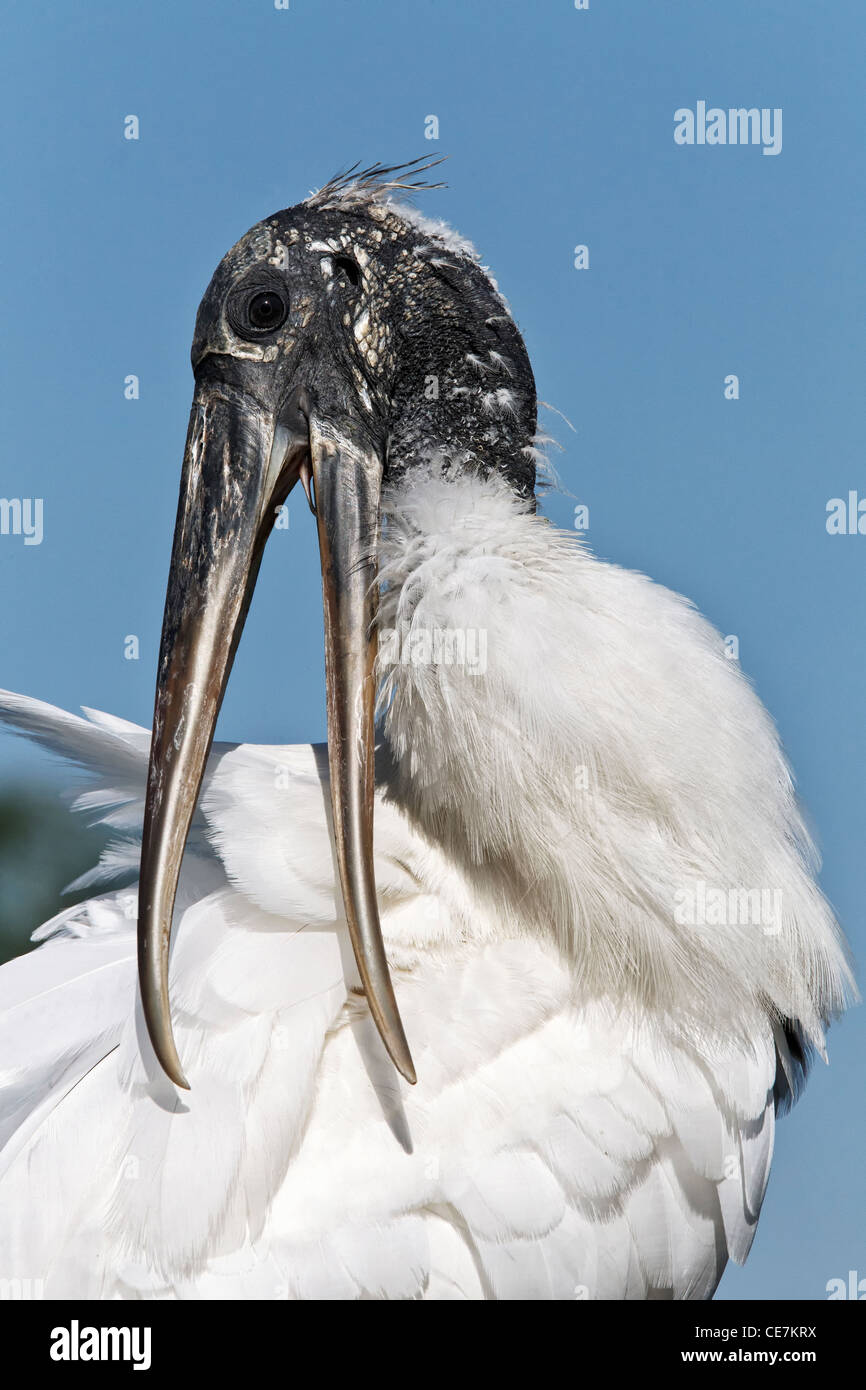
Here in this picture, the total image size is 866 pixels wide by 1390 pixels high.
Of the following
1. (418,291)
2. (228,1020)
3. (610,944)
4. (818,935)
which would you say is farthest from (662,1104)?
(418,291)

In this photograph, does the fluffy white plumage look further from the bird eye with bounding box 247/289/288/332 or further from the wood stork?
the bird eye with bounding box 247/289/288/332

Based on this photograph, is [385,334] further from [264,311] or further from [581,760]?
[581,760]

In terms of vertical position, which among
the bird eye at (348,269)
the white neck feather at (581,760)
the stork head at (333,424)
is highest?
the bird eye at (348,269)

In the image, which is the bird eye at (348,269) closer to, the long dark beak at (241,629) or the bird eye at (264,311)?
the bird eye at (264,311)

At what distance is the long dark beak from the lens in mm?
1897

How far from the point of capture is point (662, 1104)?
6.95 ft

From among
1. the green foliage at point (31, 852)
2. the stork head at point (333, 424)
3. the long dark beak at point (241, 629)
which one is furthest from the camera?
the green foliage at point (31, 852)

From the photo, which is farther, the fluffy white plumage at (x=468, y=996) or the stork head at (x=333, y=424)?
the stork head at (x=333, y=424)

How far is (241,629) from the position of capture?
7.10 feet

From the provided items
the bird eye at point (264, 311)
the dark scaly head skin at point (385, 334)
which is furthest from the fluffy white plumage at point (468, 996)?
the bird eye at point (264, 311)

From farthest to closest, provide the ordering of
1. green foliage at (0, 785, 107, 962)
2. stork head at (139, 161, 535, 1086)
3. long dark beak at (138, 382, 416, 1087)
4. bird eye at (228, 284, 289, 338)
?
green foliage at (0, 785, 107, 962), bird eye at (228, 284, 289, 338), stork head at (139, 161, 535, 1086), long dark beak at (138, 382, 416, 1087)

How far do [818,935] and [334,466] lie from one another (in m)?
1.18

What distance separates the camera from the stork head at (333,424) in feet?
6.67

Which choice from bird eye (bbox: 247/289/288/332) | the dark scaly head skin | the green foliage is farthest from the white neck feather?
the green foliage
